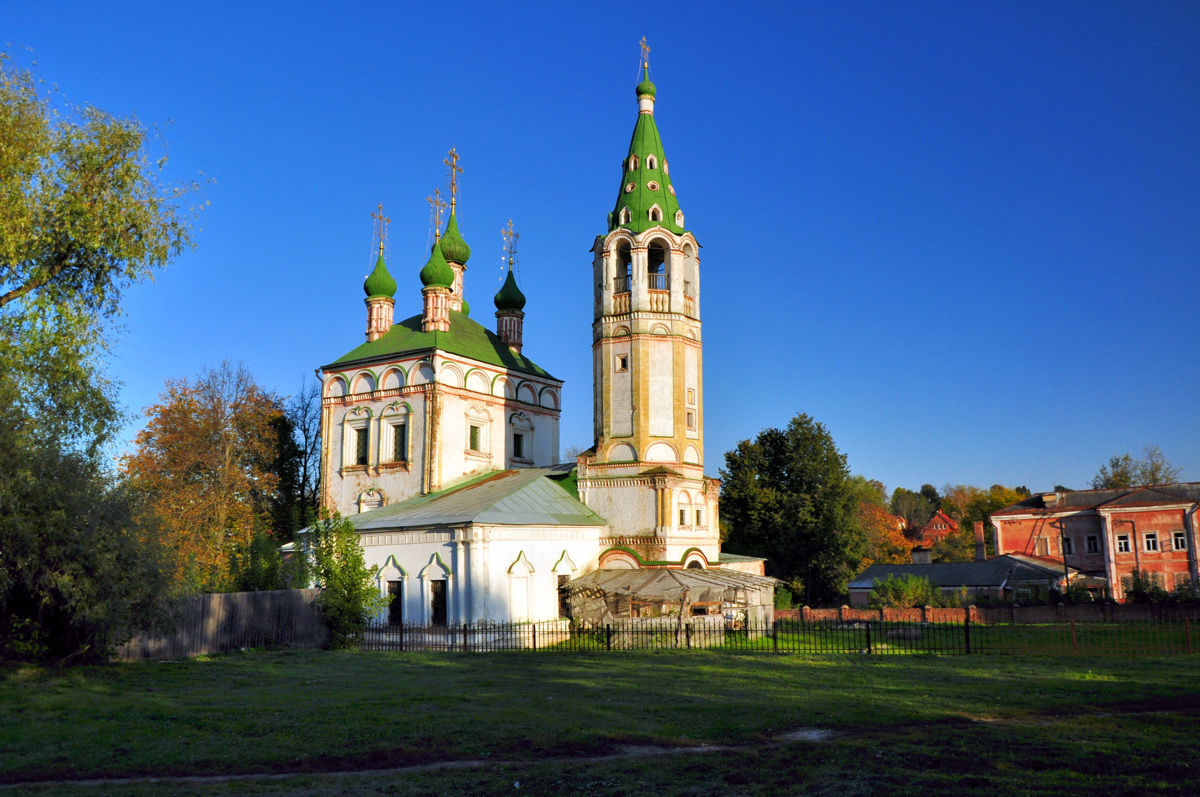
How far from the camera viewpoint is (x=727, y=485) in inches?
1612

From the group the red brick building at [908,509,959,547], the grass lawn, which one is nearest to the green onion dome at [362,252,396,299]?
the grass lawn

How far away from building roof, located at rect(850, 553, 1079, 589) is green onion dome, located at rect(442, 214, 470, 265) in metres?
21.6

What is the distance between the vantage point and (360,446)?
31703mm

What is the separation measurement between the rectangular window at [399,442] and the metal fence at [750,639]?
7897 millimetres

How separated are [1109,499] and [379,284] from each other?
1310 inches

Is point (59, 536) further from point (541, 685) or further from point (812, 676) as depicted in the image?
point (812, 676)

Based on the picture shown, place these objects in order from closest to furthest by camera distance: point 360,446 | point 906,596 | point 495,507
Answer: point 495,507 < point 360,446 < point 906,596

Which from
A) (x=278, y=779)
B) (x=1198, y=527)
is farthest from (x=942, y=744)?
(x=1198, y=527)

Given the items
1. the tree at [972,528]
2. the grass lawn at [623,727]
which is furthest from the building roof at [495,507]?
the tree at [972,528]

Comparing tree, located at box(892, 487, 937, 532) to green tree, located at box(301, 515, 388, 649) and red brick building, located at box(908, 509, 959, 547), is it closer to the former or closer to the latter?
red brick building, located at box(908, 509, 959, 547)

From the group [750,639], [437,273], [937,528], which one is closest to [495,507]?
[750,639]

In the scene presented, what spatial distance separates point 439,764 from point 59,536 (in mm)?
8348

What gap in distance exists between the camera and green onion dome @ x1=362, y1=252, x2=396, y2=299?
112ft

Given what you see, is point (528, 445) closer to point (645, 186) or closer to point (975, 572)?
point (645, 186)
